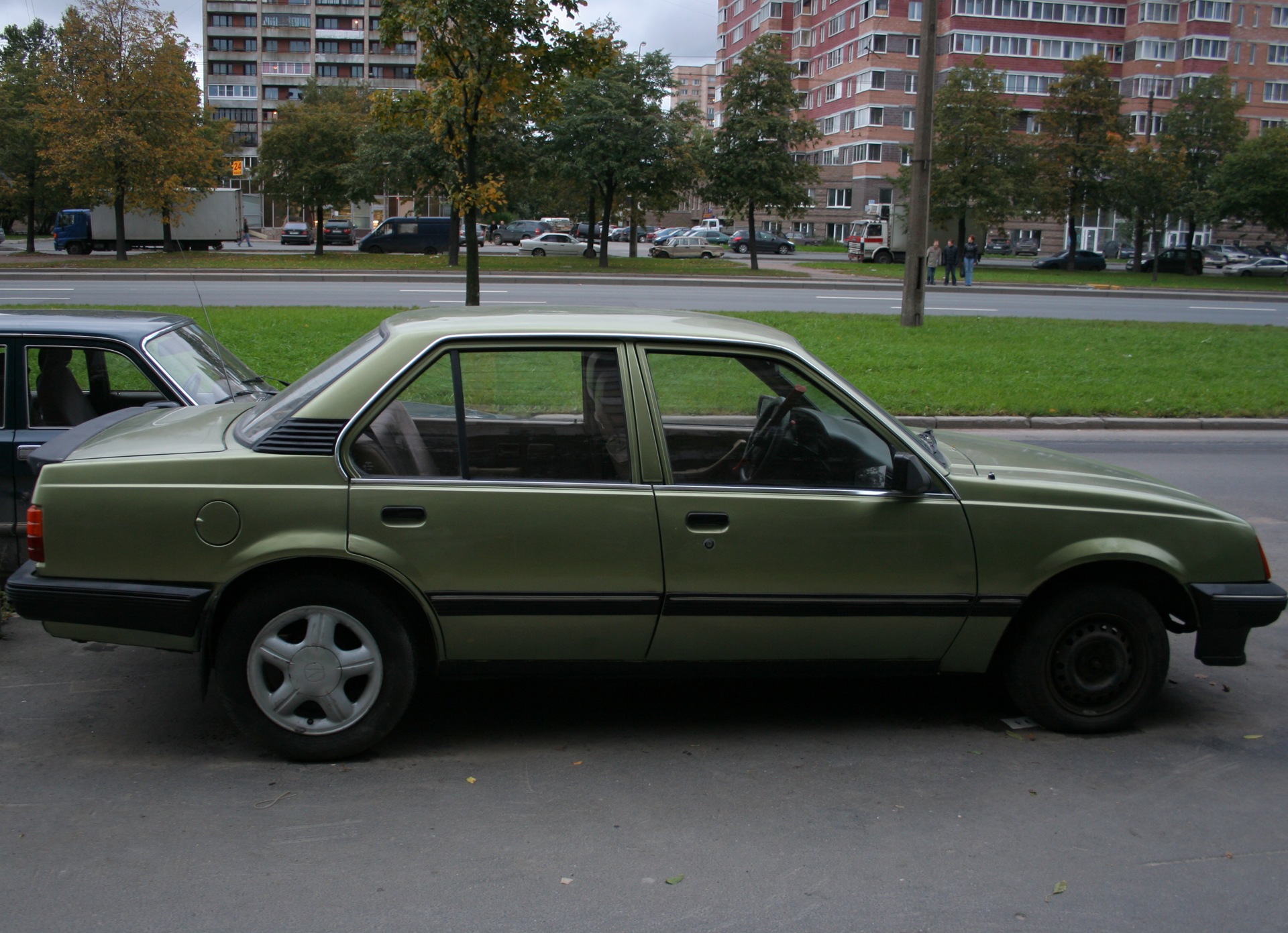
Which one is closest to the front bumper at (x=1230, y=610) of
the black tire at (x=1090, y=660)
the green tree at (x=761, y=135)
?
the black tire at (x=1090, y=660)

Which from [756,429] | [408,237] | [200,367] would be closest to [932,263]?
[408,237]

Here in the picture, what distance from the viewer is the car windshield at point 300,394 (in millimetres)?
3971

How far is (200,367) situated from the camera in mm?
6285

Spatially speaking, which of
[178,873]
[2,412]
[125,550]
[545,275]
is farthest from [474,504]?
[545,275]

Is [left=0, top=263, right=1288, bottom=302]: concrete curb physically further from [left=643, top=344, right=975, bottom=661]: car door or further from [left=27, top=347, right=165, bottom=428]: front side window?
[left=643, top=344, right=975, bottom=661]: car door

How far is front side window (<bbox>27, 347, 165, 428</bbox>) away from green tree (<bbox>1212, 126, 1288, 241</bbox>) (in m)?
59.8

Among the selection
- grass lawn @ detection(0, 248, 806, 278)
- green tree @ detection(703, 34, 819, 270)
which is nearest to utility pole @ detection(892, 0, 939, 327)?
grass lawn @ detection(0, 248, 806, 278)

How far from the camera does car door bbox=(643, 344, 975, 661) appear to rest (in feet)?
12.9

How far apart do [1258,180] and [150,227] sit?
53070 mm

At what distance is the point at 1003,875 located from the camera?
3330 mm

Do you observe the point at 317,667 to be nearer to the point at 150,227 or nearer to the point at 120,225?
the point at 120,225

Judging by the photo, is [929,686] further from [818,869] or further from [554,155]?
[554,155]

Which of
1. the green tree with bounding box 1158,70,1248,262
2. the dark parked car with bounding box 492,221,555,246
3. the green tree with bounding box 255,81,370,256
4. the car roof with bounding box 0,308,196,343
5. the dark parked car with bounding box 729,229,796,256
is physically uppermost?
the green tree with bounding box 1158,70,1248,262

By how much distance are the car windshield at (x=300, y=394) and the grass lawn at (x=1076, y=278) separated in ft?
118
